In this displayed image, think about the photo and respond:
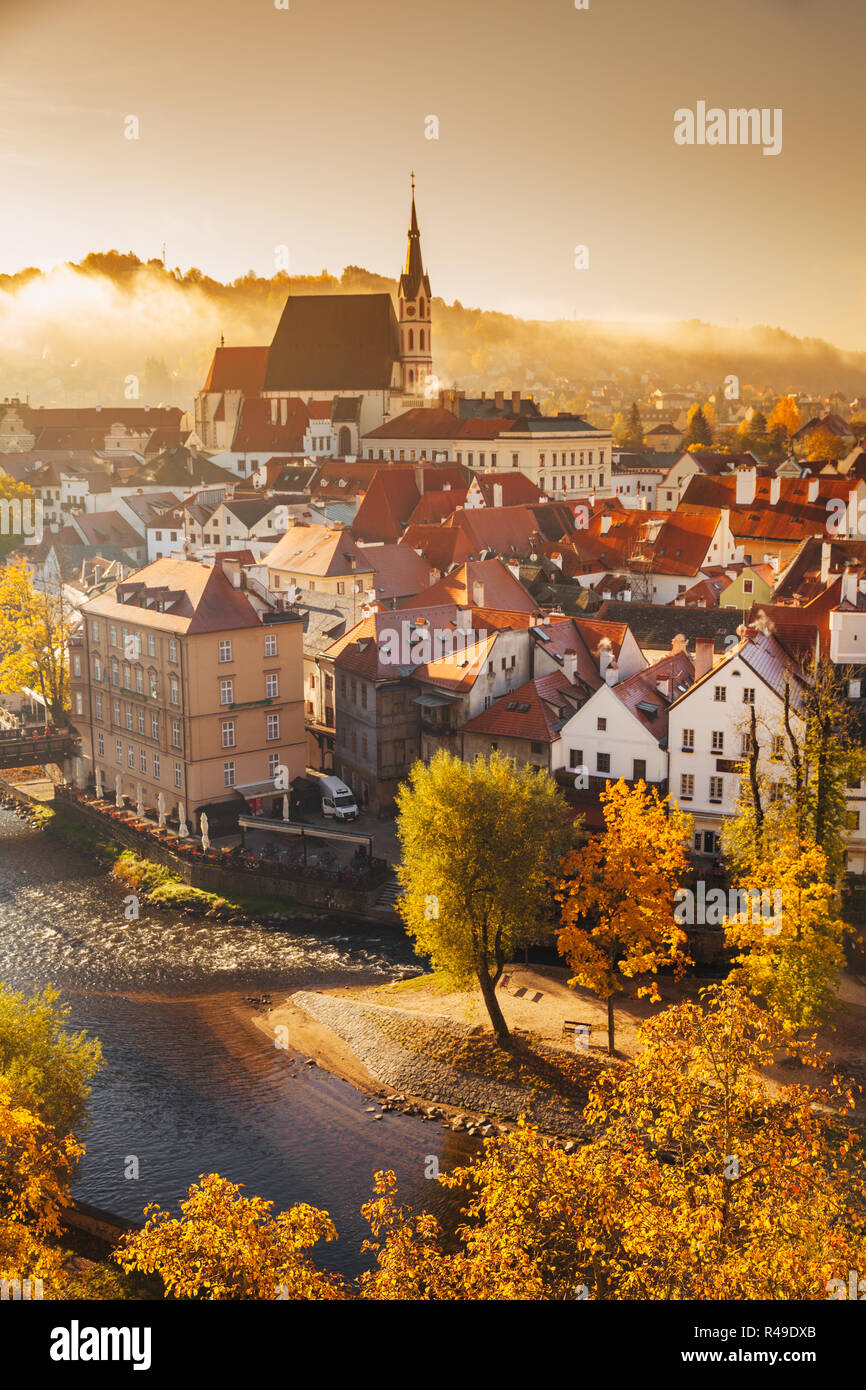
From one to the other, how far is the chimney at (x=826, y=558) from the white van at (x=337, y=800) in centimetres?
1127

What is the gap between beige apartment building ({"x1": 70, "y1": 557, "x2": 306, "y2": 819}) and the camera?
23.4m

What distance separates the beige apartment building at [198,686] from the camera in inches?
922

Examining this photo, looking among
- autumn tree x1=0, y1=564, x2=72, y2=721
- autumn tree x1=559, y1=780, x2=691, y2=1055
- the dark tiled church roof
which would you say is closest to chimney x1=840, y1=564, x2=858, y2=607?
autumn tree x1=559, y1=780, x2=691, y2=1055

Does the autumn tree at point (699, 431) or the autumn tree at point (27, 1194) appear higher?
the autumn tree at point (699, 431)

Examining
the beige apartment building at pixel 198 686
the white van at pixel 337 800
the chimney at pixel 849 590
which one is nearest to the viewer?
the chimney at pixel 849 590

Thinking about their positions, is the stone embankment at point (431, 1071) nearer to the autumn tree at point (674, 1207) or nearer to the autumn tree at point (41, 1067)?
the autumn tree at point (41, 1067)

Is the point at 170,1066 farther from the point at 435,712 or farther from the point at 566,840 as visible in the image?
the point at 435,712

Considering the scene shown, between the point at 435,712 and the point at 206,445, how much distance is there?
51027 millimetres

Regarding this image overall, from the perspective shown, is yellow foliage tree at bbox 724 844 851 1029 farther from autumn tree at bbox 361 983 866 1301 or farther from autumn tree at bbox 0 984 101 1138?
autumn tree at bbox 0 984 101 1138

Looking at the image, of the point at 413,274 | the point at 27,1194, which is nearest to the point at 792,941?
the point at 27,1194

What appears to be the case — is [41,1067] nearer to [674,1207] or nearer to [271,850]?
[674,1207]

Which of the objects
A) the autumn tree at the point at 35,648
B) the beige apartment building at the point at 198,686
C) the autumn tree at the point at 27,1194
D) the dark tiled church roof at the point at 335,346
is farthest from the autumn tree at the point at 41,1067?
the dark tiled church roof at the point at 335,346

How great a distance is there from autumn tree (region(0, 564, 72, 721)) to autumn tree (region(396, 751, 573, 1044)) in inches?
581

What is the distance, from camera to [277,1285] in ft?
23.2
